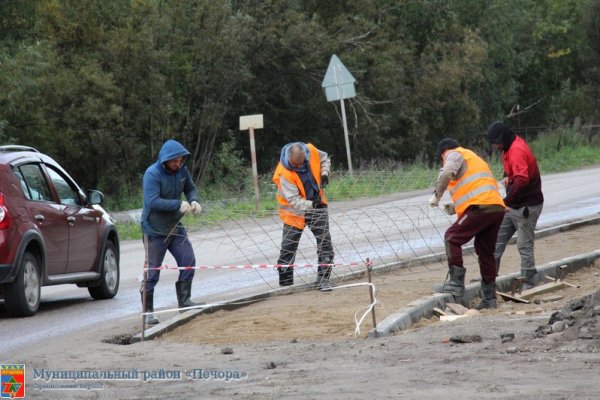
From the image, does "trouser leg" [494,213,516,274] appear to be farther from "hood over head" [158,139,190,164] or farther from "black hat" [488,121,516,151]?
"hood over head" [158,139,190,164]

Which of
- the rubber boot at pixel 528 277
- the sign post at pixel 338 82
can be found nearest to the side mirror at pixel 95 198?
the rubber boot at pixel 528 277

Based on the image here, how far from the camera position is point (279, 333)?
11.0 metres

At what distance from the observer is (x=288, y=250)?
14.5 meters

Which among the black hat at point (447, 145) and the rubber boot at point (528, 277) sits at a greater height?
the black hat at point (447, 145)

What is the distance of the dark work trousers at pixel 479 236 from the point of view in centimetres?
1241

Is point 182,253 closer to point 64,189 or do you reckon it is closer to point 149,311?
point 149,311

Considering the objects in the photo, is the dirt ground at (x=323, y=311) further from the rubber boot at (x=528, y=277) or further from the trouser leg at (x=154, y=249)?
the trouser leg at (x=154, y=249)

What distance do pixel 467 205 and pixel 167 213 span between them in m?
3.06

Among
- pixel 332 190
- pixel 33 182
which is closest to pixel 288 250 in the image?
pixel 33 182

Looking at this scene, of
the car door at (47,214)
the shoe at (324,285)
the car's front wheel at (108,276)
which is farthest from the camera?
the car's front wheel at (108,276)

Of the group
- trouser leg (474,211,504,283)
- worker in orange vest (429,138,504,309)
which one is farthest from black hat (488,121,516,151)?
trouser leg (474,211,504,283)

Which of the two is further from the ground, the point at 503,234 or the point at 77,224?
the point at 77,224

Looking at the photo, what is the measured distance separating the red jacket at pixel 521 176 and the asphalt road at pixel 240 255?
9.73 feet

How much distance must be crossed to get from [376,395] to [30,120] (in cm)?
2600
